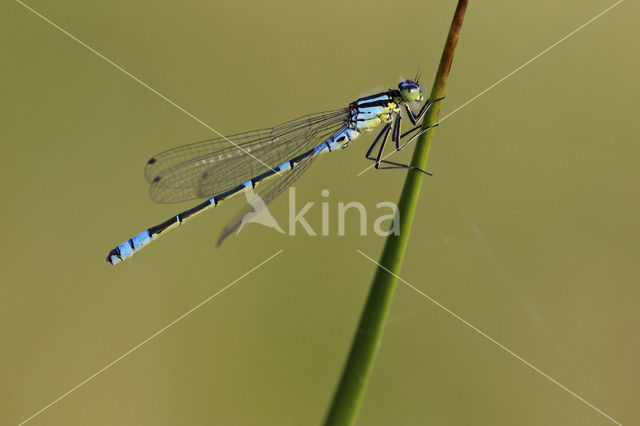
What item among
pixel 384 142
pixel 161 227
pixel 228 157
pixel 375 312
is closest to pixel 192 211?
pixel 161 227

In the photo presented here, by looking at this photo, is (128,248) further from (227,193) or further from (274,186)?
(274,186)

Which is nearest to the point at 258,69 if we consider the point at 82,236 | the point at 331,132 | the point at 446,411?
the point at 331,132

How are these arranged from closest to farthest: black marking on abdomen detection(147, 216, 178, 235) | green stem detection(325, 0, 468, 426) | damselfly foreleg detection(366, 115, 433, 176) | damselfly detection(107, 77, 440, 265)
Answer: green stem detection(325, 0, 468, 426) → damselfly foreleg detection(366, 115, 433, 176) → black marking on abdomen detection(147, 216, 178, 235) → damselfly detection(107, 77, 440, 265)

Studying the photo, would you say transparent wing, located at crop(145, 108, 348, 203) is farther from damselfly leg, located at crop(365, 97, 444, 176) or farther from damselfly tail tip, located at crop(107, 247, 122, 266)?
damselfly tail tip, located at crop(107, 247, 122, 266)

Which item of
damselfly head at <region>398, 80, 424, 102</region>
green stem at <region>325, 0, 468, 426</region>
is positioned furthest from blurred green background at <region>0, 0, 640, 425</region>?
green stem at <region>325, 0, 468, 426</region>

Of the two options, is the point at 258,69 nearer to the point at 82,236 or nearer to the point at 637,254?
the point at 82,236

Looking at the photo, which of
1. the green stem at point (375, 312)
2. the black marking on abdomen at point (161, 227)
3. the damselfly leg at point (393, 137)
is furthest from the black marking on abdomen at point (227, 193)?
the green stem at point (375, 312)

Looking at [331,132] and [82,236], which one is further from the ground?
[331,132]
